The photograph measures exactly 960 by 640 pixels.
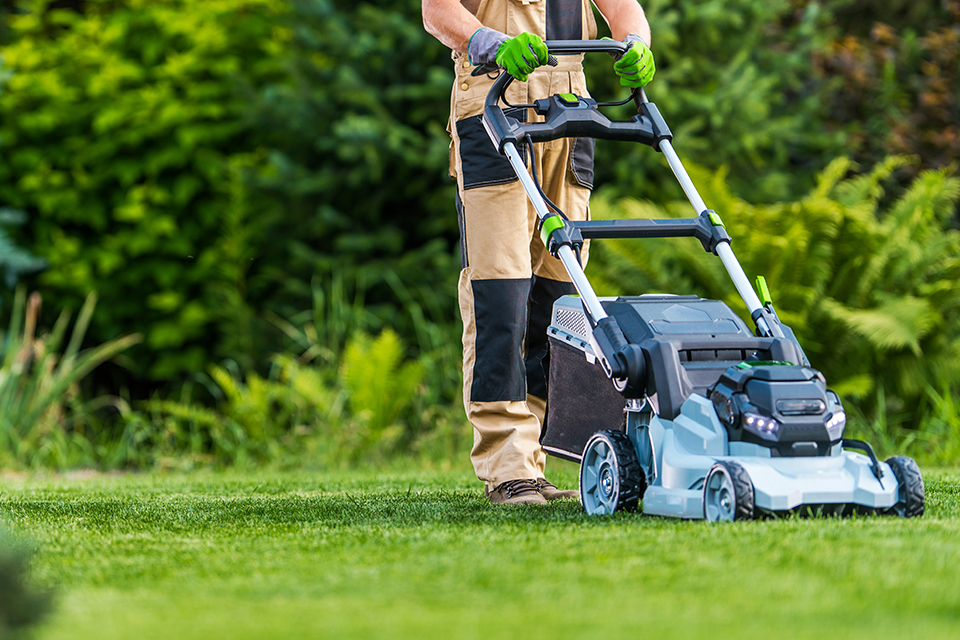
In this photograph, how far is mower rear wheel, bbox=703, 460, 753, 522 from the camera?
2.48 meters

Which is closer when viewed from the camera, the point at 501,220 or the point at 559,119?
the point at 559,119

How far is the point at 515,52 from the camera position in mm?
3047

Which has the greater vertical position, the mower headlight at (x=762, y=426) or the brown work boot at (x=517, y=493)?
the mower headlight at (x=762, y=426)

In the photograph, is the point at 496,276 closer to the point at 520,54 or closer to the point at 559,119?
the point at 559,119

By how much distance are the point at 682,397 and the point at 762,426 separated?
0.75ft

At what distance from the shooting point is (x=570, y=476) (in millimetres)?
4316

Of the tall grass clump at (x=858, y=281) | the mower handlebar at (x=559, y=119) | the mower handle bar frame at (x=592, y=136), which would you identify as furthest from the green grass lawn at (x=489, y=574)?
the tall grass clump at (x=858, y=281)

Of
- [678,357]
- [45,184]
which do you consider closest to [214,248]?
[45,184]

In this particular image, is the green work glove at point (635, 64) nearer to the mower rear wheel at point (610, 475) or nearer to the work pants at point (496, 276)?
the work pants at point (496, 276)

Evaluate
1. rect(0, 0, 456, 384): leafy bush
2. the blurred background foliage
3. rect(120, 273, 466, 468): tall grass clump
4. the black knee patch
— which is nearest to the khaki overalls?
the black knee patch

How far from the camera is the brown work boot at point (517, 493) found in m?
3.25

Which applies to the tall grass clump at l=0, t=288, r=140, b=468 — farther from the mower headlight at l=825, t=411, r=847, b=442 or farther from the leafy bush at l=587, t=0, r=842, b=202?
the mower headlight at l=825, t=411, r=847, b=442

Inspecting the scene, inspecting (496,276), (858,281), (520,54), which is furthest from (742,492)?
(858,281)

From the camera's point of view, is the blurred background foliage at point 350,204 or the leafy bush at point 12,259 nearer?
the blurred background foliage at point 350,204
